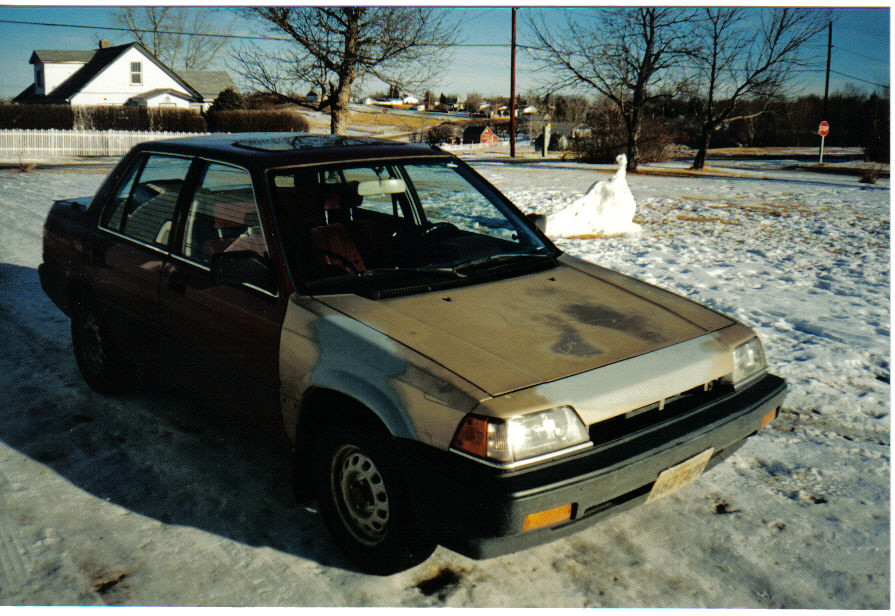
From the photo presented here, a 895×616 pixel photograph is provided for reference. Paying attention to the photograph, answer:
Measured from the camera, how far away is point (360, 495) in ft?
9.10

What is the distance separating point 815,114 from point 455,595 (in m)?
43.4

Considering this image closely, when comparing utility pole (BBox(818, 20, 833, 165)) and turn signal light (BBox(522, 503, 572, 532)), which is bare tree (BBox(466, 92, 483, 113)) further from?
turn signal light (BBox(522, 503, 572, 532))

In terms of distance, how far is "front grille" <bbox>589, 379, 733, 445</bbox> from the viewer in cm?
257

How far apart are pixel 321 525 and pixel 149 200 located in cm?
212

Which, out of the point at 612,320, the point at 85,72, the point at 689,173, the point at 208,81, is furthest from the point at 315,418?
the point at 208,81

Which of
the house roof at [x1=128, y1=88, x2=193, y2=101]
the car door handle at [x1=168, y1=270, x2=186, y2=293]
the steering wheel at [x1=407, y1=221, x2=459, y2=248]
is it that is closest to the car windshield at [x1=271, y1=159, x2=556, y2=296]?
the steering wheel at [x1=407, y1=221, x2=459, y2=248]

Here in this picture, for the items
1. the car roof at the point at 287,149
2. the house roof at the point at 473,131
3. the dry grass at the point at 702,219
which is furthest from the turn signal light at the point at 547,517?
the house roof at the point at 473,131

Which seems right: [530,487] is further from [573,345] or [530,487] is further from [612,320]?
[612,320]

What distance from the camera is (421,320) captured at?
2.78m

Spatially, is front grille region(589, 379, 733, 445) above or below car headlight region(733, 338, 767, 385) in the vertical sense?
below

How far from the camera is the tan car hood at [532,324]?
2545 millimetres

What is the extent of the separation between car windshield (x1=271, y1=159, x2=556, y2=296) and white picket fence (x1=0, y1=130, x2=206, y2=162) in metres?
29.8

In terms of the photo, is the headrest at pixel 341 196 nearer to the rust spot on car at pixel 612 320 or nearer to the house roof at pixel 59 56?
the rust spot on car at pixel 612 320

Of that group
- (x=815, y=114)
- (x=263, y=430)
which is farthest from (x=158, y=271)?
(x=815, y=114)
